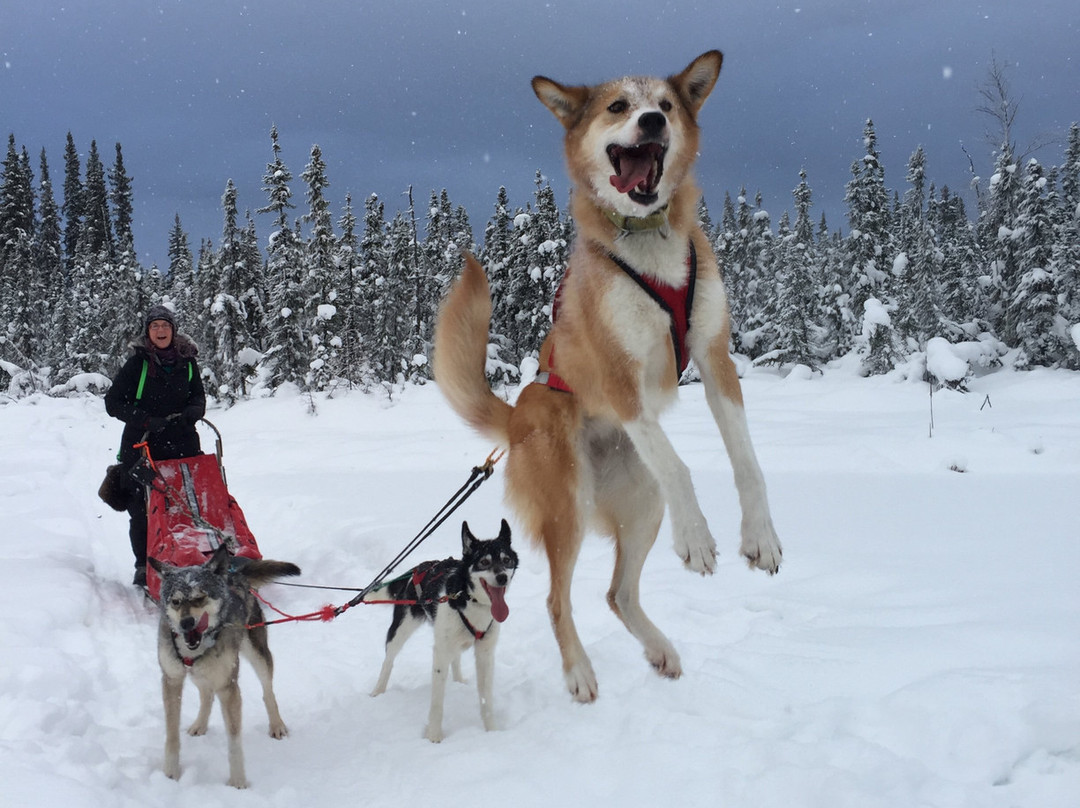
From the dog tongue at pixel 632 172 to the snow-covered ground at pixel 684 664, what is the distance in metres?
1.64

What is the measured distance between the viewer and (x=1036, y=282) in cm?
2625

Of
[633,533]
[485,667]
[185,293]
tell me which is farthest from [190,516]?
[185,293]

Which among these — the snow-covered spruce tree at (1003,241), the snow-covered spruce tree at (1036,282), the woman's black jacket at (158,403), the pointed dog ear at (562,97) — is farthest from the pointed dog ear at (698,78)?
the snow-covered spruce tree at (1036,282)

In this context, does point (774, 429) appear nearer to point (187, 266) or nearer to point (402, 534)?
point (402, 534)

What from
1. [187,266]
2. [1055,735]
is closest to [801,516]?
[1055,735]

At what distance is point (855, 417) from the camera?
42.0ft

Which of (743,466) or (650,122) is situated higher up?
(650,122)

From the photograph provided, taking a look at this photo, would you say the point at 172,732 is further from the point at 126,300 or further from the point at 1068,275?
the point at 126,300

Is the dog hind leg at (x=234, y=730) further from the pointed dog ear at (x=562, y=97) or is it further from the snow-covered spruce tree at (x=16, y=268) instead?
the snow-covered spruce tree at (x=16, y=268)

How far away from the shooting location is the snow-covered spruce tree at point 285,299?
26.9 meters

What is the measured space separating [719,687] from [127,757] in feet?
9.48

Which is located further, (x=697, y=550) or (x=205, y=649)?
(x=205, y=649)

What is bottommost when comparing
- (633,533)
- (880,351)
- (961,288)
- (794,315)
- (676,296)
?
(633,533)

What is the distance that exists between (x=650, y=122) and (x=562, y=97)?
1.42 ft
